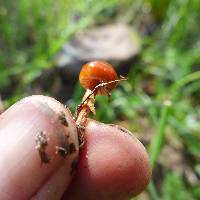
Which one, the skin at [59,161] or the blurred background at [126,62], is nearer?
the skin at [59,161]

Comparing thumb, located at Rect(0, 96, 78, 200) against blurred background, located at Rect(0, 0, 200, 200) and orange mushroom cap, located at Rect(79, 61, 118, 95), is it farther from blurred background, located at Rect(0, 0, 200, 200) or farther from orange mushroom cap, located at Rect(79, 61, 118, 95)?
blurred background, located at Rect(0, 0, 200, 200)

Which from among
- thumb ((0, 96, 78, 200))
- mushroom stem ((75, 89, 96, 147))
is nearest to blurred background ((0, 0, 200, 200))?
mushroom stem ((75, 89, 96, 147))

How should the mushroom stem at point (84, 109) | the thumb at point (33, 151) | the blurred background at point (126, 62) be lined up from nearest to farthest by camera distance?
the thumb at point (33, 151) → the mushroom stem at point (84, 109) → the blurred background at point (126, 62)

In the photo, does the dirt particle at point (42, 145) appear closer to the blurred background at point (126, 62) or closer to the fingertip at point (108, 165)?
the fingertip at point (108, 165)

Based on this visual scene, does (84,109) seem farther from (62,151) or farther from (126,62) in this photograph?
(126,62)

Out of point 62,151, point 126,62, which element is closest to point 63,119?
point 62,151

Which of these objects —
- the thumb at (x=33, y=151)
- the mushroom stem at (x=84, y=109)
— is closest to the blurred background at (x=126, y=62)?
the mushroom stem at (x=84, y=109)
